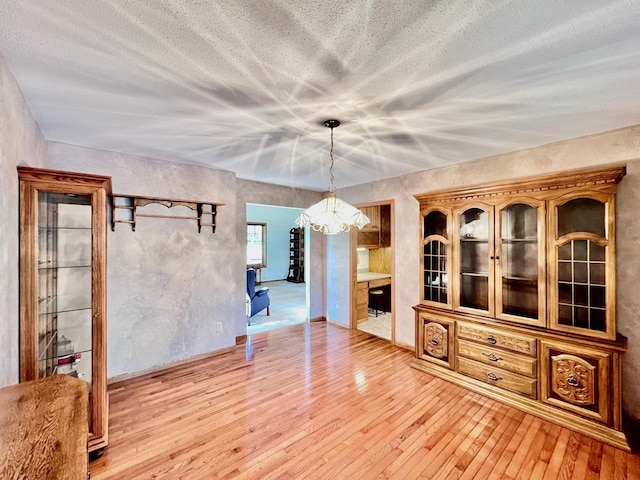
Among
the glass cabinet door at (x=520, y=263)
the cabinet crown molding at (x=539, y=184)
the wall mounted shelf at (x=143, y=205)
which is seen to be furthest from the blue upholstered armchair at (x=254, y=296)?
the glass cabinet door at (x=520, y=263)

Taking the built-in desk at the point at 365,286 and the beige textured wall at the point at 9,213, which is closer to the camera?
the beige textured wall at the point at 9,213

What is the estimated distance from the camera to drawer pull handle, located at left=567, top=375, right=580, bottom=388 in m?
2.40

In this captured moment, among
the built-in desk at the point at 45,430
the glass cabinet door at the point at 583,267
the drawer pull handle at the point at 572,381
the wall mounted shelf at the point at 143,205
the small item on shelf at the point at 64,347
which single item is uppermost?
the wall mounted shelf at the point at 143,205

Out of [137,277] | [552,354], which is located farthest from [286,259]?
[552,354]

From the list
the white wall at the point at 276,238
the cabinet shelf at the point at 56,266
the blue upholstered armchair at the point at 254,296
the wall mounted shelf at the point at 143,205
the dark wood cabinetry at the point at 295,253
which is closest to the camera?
the cabinet shelf at the point at 56,266

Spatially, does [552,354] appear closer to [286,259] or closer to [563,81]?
[563,81]

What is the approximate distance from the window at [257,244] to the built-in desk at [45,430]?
348 inches

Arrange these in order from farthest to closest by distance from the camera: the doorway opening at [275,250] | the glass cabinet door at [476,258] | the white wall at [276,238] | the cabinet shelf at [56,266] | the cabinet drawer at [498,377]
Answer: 1. the white wall at [276,238]
2. the doorway opening at [275,250]
3. the glass cabinet door at [476,258]
4. the cabinet drawer at [498,377]
5. the cabinet shelf at [56,266]

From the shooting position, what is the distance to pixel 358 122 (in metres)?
2.33

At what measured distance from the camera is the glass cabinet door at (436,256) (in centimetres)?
334

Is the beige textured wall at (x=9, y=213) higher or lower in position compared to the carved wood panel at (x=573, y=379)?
higher

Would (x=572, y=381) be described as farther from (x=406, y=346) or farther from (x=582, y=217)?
(x=406, y=346)

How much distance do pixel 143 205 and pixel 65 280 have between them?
1.33 metres

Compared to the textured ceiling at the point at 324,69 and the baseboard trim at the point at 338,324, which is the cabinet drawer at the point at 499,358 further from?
the baseboard trim at the point at 338,324
